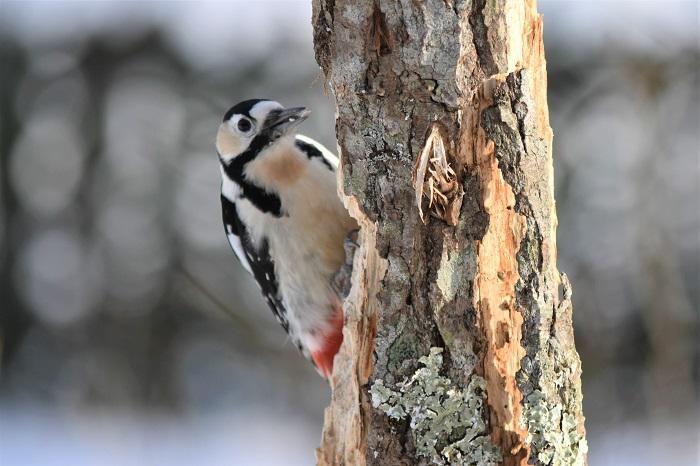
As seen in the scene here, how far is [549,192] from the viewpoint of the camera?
1.73 m

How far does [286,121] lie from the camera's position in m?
2.73

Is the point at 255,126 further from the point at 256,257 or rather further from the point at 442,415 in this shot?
the point at 442,415

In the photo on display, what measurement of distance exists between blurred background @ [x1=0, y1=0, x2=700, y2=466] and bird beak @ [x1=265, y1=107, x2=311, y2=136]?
2.25 metres

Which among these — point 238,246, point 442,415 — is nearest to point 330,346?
point 238,246

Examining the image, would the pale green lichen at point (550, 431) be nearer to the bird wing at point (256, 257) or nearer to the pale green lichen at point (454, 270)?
the pale green lichen at point (454, 270)

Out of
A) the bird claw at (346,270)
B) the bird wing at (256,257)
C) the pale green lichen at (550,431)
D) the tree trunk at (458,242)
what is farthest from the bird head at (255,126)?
the pale green lichen at (550,431)

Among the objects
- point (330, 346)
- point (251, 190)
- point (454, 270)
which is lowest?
point (454, 270)

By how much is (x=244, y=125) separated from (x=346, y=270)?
1.89ft

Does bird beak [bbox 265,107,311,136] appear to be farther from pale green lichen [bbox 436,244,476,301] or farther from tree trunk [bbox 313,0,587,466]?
pale green lichen [bbox 436,244,476,301]

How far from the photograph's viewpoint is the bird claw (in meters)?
2.51

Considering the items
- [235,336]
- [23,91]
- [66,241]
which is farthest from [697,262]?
[23,91]

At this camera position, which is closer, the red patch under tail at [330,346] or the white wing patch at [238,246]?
the red patch under tail at [330,346]

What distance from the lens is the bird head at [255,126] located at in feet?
8.94

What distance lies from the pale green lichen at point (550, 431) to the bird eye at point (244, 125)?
4.70ft
